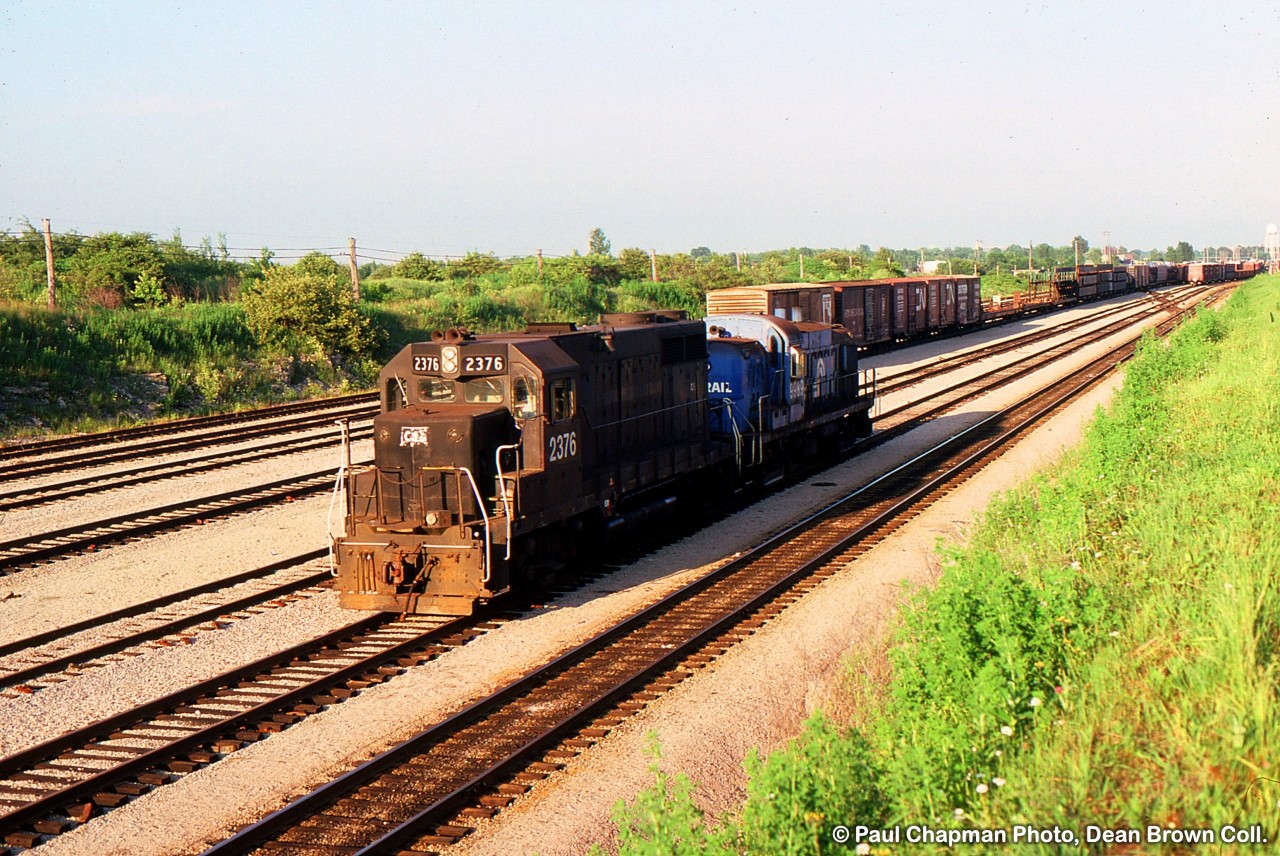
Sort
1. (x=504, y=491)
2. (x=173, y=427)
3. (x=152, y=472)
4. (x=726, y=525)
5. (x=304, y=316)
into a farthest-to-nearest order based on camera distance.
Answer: (x=304, y=316) < (x=173, y=427) < (x=152, y=472) < (x=726, y=525) < (x=504, y=491)

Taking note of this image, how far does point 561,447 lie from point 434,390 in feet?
5.38

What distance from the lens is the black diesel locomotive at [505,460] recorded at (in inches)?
476

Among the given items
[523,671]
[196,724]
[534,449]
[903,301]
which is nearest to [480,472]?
[534,449]

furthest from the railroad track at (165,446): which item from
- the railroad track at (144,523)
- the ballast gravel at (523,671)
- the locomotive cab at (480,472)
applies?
the locomotive cab at (480,472)

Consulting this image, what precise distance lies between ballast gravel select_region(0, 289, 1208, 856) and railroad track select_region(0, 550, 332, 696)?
46cm

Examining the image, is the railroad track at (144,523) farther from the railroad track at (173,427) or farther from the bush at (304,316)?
the bush at (304,316)

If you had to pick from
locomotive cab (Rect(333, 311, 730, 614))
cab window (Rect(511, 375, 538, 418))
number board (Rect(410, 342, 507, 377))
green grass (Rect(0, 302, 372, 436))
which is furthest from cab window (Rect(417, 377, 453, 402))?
green grass (Rect(0, 302, 372, 436))

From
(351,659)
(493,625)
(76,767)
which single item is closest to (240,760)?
(76,767)

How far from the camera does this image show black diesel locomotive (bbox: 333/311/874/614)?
12094mm

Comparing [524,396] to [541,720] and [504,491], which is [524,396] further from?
[541,720]

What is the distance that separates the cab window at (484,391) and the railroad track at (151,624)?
3.26 m

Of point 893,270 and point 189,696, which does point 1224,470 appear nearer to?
point 189,696

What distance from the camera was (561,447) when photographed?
Answer: 13000mm

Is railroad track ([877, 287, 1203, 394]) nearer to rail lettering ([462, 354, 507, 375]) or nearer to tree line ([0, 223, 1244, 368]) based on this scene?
tree line ([0, 223, 1244, 368])
